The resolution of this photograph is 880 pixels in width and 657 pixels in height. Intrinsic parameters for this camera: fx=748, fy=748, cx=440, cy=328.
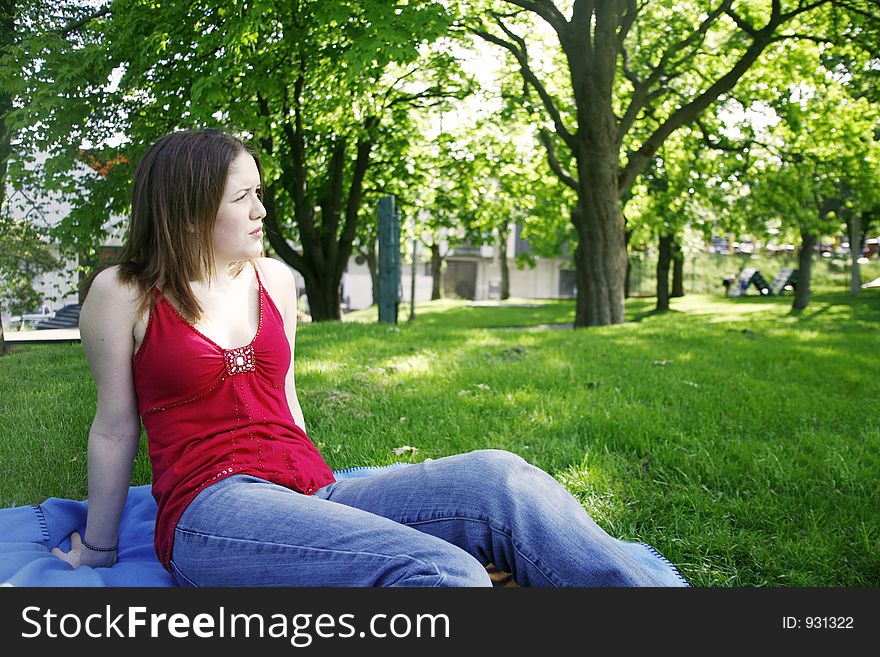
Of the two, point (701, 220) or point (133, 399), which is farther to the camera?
point (701, 220)

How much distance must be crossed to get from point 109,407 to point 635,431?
236 cm

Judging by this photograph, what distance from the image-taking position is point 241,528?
5.29 ft

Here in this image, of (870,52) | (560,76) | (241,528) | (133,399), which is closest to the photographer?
(241,528)

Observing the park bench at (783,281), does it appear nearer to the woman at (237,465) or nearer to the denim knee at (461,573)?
the woman at (237,465)

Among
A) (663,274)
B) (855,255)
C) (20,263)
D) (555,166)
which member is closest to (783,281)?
(855,255)

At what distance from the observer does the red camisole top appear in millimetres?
1766

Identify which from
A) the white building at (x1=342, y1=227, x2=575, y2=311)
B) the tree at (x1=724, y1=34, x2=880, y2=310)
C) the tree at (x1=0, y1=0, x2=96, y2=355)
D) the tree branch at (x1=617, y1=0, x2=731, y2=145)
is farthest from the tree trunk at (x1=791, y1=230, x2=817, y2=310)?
the white building at (x1=342, y1=227, x2=575, y2=311)

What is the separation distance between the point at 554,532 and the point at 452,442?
1693 mm

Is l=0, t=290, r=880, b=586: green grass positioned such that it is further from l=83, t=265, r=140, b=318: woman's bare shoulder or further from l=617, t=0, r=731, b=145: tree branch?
l=617, t=0, r=731, b=145: tree branch

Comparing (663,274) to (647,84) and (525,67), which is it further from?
(525,67)

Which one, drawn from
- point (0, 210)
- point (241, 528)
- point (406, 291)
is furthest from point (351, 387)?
point (406, 291)

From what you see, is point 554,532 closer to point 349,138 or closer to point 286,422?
point 286,422

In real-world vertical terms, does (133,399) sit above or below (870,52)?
below

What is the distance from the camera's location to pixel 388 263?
8336 millimetres
